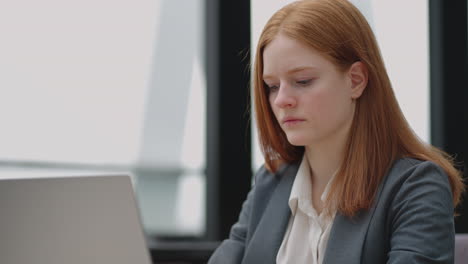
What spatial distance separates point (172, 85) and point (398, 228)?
1.54 metres

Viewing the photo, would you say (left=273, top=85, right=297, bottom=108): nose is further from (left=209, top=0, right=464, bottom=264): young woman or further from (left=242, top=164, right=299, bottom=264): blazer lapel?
(left=242, top=164, right=299, bottom=264): blazer lapel

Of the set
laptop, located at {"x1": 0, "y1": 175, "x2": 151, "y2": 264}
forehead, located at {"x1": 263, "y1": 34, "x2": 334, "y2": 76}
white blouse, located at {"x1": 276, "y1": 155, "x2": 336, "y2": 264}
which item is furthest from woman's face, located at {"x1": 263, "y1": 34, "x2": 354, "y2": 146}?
laptop, located at {"x1": 0, "y1": 175, "x2": 151, "y2": 264}

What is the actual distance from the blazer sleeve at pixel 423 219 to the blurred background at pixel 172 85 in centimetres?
127

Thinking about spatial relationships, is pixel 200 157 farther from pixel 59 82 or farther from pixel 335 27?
pixel 335 27

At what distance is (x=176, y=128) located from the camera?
101 inches

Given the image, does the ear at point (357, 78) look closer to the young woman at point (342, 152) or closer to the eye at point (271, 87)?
the young woman at point (342, 152)

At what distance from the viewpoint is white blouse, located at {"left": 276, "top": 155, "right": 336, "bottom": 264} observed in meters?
1.35

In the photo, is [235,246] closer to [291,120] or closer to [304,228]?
[304,228]

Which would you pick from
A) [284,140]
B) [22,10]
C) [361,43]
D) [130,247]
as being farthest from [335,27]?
[22,10]

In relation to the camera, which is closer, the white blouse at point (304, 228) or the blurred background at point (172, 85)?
the white blouse at point (304, 228)

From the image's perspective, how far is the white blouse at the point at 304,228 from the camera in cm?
135

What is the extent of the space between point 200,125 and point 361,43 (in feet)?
4.35

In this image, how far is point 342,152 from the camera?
1386 millimetres

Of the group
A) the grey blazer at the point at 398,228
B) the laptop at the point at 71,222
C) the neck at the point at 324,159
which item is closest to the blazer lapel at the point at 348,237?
the grey blazer at the point at 398,228
